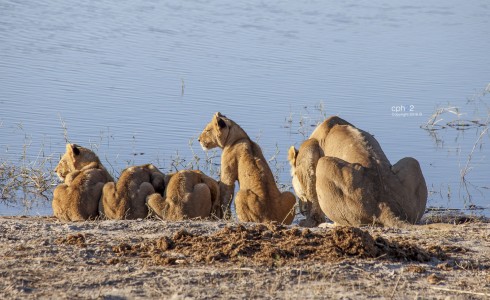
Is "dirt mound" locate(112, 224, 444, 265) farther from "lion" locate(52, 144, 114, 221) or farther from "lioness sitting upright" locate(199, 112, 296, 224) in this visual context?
"lion" locate(52, 144, 114, 221)

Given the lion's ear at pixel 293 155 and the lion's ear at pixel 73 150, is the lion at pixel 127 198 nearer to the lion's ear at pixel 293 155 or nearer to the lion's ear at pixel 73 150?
the lion's ear at pixel 73 150

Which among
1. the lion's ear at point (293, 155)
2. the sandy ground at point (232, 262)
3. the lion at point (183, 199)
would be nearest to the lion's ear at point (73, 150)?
the lion at point (183, 199)

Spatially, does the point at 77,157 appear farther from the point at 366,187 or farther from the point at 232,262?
the point at 232,262

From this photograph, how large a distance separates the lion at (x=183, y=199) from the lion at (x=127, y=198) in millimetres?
158

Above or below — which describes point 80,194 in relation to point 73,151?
below

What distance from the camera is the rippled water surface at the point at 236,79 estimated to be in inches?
671

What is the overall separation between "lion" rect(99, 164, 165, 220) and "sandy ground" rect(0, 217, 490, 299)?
1.77m

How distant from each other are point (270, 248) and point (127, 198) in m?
3.61

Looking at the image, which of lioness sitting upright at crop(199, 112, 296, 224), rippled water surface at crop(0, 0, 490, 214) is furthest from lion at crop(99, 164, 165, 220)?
rippled water surface at crop(0, 0, 490, 214)

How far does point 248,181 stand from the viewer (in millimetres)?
12906

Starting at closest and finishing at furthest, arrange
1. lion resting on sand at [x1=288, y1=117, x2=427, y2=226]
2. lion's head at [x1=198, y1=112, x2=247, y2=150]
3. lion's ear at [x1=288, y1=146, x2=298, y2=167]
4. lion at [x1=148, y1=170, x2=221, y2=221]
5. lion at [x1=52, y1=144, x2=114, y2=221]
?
lion resting on sand at [x1=288, y1=117, x2=427, y2=226] → lion at [x1=148, y1=170, x2=221, y2=221] → lion at [x1=52, y1=144, x2=114, y2=221] → lion's ear at [x1=288, y1=146, x2=298, y2=167] → lion's head at [x1=198, y1=112, x2=247, y2=150]

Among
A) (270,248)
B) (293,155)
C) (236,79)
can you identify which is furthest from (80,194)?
(236,79)

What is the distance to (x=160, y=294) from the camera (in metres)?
7.96

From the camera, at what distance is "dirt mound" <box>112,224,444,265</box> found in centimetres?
916
